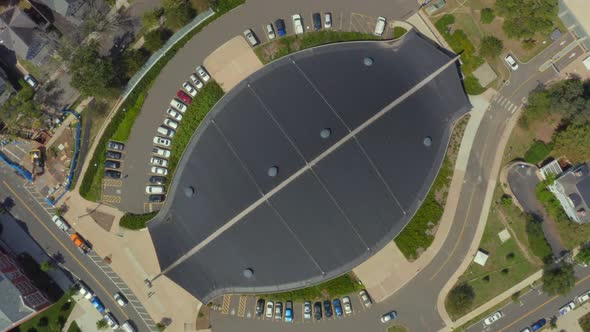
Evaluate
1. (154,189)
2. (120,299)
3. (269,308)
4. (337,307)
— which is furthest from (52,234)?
(337,307)

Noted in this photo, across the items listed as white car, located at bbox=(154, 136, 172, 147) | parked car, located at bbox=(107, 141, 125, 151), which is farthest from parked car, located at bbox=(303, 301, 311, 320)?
parked car, located at bbox=(107, 141, 125, 151)

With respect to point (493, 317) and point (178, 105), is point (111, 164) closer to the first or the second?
point (178, 105)

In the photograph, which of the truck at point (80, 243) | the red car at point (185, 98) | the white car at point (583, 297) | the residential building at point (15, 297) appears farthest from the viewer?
the red car at point (185, 98)

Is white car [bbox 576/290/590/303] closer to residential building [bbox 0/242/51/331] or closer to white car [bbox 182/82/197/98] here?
white car [bbox 182/82/197/98]

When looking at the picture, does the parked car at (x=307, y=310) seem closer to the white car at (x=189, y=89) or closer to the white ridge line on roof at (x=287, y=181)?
the white ridge line on roof at (x=287, y=181)

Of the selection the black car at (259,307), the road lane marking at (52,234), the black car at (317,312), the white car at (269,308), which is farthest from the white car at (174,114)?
the black car at (317,312)

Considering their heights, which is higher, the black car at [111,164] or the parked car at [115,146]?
the parked car at [115,146]
